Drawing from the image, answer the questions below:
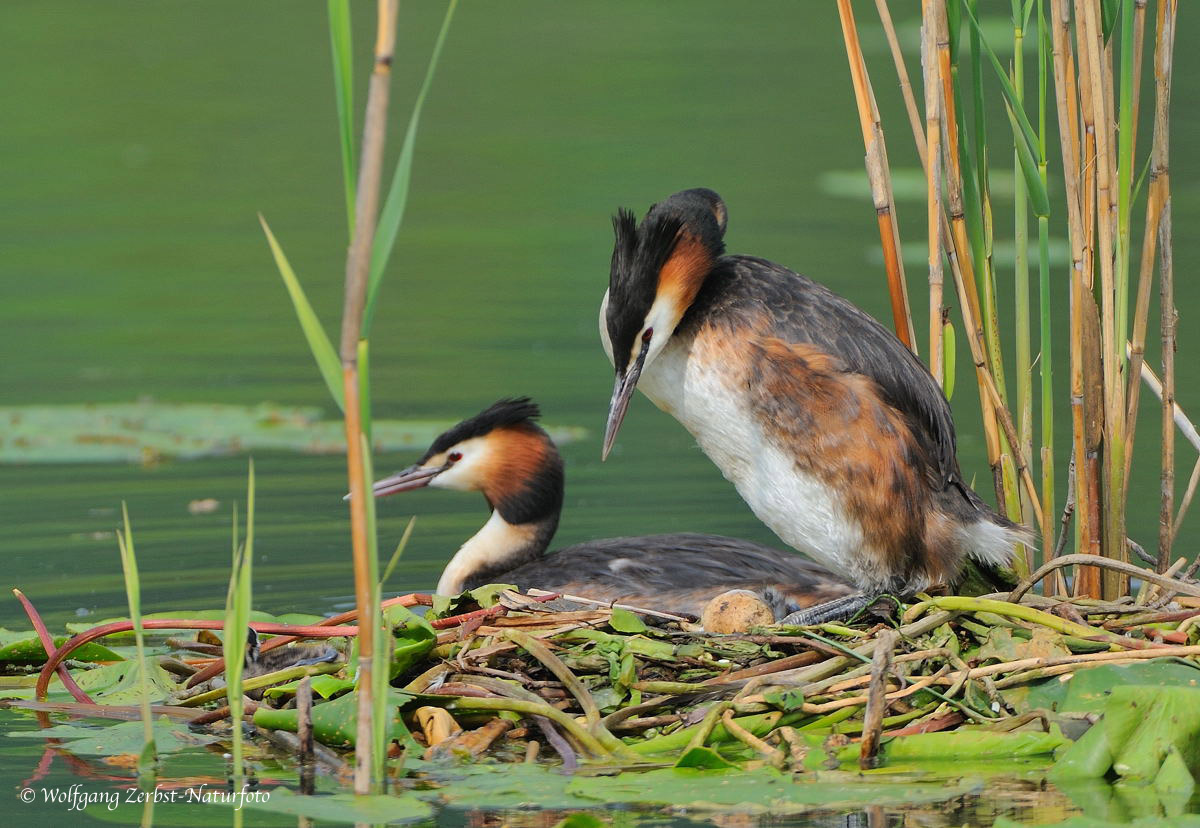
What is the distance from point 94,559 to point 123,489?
3.78 feet

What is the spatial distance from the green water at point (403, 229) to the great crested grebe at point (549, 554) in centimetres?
40

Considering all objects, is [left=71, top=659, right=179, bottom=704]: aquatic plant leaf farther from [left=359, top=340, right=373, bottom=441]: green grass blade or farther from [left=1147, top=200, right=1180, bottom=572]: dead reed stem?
[left=1147, top=200, right=1180, bottom=572]: dead reed stem

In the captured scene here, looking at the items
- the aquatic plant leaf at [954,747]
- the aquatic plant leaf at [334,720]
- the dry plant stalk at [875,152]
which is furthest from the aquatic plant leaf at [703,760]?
the dry plant stalk at [875,152]

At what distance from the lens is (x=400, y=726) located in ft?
14.7

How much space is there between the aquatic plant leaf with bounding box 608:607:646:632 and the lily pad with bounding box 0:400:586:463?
11.4ft

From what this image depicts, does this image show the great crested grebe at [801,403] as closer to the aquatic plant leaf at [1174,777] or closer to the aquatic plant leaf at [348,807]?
the aquatic plant leaf at [1174,777]

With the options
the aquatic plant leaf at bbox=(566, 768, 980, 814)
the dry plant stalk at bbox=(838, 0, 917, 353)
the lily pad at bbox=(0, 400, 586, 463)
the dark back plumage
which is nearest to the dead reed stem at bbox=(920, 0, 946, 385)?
the dry plant stalk at bbox=(838, 0, 917, 353)

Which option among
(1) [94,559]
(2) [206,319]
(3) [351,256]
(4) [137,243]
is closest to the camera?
(3) [351,256]

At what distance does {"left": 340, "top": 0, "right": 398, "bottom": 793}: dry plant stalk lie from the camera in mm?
3447

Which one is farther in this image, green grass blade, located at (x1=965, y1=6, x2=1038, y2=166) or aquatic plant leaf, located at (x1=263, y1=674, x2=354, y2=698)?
green grass blade, located at (x1=965, y1=6, x2=1038, y2=166)

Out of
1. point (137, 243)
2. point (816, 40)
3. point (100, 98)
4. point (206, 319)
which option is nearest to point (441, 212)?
point (137, 243)

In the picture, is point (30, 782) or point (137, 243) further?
point (137, 243)

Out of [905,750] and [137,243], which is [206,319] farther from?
[905,750]

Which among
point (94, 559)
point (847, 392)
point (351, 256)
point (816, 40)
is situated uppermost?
point (816, 40)
